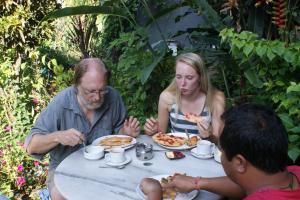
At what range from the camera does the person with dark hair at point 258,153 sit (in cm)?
Answer: 151

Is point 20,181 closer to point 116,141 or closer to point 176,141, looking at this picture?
point 116,141

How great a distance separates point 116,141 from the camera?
273cm

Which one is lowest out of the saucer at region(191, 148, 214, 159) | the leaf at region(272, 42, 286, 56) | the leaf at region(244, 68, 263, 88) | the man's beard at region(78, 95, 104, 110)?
the saucer at region(191, 148, 214, 159)

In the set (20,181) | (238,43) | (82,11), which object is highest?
→ (82,11)

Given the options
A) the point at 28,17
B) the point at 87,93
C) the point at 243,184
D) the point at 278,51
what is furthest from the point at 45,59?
the point at 243,184

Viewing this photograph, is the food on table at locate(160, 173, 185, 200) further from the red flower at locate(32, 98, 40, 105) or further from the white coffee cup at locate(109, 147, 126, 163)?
the red flower at locate(32, 98, 40, 105)

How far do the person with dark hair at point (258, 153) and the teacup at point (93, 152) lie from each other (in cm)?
108

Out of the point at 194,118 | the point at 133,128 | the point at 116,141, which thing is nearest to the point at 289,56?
the point at 194,118

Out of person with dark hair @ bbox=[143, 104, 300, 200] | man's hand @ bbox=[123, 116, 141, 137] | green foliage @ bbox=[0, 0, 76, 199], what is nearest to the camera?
person with dark hair @ bbox=[143, 104, 300, 200]

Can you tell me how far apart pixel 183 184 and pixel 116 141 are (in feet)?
2.88

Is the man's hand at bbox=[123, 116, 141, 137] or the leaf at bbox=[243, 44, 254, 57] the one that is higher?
the leaf at bbox=[243, 44, 254, 57]

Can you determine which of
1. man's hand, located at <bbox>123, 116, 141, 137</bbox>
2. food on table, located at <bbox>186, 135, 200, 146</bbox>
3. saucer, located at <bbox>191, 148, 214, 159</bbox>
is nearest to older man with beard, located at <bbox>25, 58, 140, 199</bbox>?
man's hand, located at <bbox>123, 116, 141, 137</bbox>

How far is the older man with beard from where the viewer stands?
8.73 feet

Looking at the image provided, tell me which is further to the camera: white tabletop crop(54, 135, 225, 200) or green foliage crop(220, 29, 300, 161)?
green foliage crop(220, 29, 300, 161)
